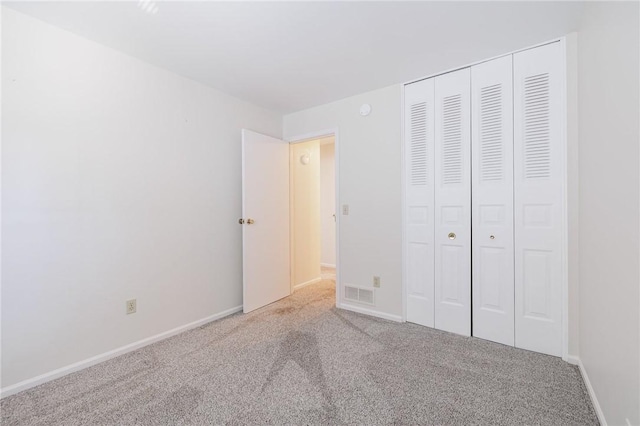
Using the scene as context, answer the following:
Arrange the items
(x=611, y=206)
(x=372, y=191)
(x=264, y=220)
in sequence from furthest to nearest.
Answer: (x=264, y=220)
(x=372, y=191)
(x=611, y=206)

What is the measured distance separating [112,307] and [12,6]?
78.0 inches

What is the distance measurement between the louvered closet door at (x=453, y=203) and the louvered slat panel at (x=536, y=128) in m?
0.40

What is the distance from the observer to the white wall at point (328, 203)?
525cm

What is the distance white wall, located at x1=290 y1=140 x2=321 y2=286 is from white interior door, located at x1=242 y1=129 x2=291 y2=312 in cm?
21

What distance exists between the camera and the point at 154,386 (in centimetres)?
170

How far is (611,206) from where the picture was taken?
127cm

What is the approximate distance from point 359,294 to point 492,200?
5.08 feet

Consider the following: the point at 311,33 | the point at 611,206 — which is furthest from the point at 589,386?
the point at 311,33

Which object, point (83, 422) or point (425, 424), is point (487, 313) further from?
point (83, 422)

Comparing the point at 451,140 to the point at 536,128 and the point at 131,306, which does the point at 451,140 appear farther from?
the point at 131,306

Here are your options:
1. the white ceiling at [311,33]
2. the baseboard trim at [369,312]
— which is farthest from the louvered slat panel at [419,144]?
the baseboard trim at [369,312]

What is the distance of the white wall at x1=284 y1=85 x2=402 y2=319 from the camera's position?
271 cm

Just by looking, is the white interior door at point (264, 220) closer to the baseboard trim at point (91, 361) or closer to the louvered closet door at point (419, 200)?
the baseboard trim at point (91, 361)

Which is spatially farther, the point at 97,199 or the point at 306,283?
the point at 306,283
